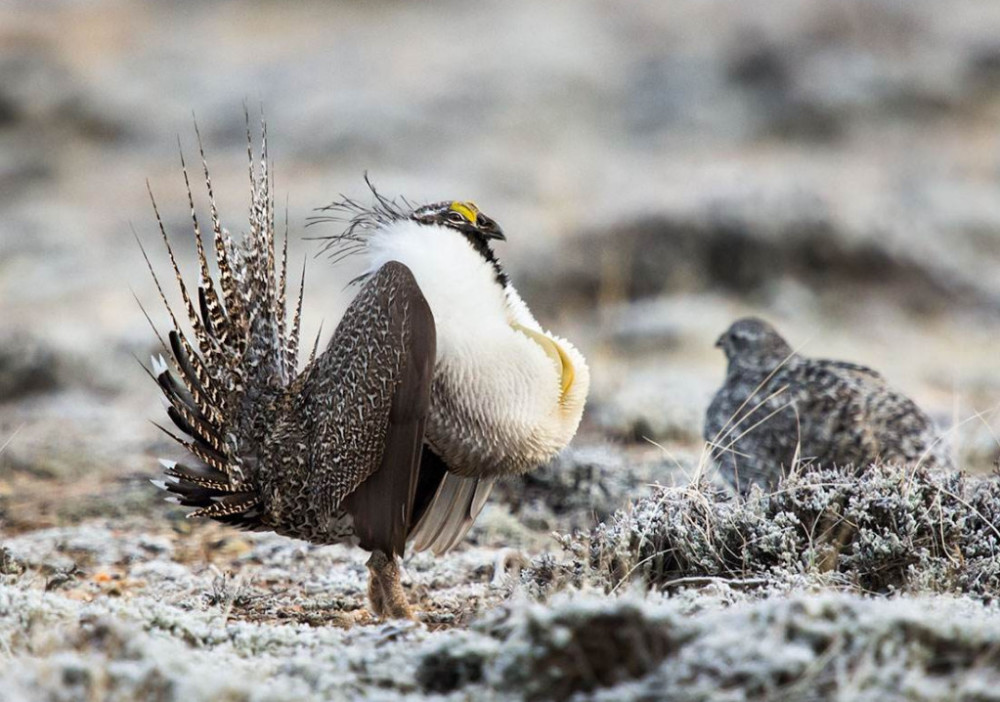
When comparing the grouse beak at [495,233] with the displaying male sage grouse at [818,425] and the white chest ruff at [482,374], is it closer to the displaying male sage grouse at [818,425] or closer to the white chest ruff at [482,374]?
the white chest ruff at [482,374]

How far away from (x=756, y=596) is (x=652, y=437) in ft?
11.5

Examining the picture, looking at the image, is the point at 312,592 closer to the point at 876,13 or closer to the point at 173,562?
the point at 173,562

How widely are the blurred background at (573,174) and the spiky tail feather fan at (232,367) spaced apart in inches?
34.5

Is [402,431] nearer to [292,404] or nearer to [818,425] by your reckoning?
[292,404]

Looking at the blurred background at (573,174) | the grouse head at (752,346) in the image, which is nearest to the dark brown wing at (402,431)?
the blurred background at (573,174)

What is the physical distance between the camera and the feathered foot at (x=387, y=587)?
12.6ft

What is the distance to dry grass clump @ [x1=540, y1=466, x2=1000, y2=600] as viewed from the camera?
3.62 meters

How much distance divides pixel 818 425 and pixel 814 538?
143cm

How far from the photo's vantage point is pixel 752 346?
19.8 feet

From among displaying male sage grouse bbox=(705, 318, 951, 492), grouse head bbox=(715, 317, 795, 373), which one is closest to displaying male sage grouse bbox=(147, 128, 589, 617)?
displaying male sage grouse bbox=(705, 318, 951, 492)

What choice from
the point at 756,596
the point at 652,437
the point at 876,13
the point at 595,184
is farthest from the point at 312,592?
the point at 876,13

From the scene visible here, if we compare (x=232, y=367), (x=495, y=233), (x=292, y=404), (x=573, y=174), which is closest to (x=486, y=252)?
(x=495, y=233)

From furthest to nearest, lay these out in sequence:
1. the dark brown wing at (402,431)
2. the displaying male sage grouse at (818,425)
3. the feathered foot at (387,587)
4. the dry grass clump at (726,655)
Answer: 1. the displaying male sage grouse at (818,425)
2. the feathered foot at (387,587)
3. the dark brown wing at (402,431)
4. the dry grass clump at (726,655)

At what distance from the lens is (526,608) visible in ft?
8.71
